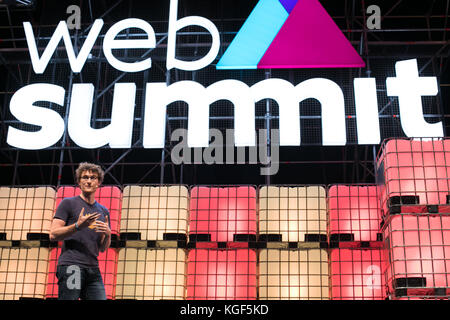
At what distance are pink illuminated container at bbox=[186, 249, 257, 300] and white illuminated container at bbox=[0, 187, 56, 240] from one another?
2387mm

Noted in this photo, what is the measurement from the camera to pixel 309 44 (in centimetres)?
1236

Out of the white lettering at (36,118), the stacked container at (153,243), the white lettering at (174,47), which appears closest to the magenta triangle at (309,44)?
the white lettering at (174,47)

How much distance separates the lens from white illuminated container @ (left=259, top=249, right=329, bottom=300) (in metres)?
8.38

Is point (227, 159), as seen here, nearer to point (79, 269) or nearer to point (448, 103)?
point (448, 103)

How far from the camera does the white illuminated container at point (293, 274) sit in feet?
27.5

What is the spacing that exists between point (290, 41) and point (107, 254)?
637 centimetres

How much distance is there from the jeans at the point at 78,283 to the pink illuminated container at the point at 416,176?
4.37m

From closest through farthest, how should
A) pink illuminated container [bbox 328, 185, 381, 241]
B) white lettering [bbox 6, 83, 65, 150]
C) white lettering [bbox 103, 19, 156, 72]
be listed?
pink illuminated container [bbox 328, 185, 381, 241] < white lettering [bbox 6, 83, 65, 150] < white lettering [bbox 103, 19, 156, 72]

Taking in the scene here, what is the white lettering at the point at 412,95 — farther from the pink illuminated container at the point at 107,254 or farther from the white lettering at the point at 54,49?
the white lettering at the point at 54,49

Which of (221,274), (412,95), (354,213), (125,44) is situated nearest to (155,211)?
(221,274)

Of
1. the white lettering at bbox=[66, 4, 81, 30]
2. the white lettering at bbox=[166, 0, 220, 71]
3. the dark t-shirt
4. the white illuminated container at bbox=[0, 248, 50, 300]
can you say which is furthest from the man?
the white lettering at bbox=[66, 4, 81, 30]

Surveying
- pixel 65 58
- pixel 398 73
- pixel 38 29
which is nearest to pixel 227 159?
pixel 398 73

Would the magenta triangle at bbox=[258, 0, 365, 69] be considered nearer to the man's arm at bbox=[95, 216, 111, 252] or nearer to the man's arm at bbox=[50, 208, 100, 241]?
the man's arm at bbox=[95, 216, 111, 252]
